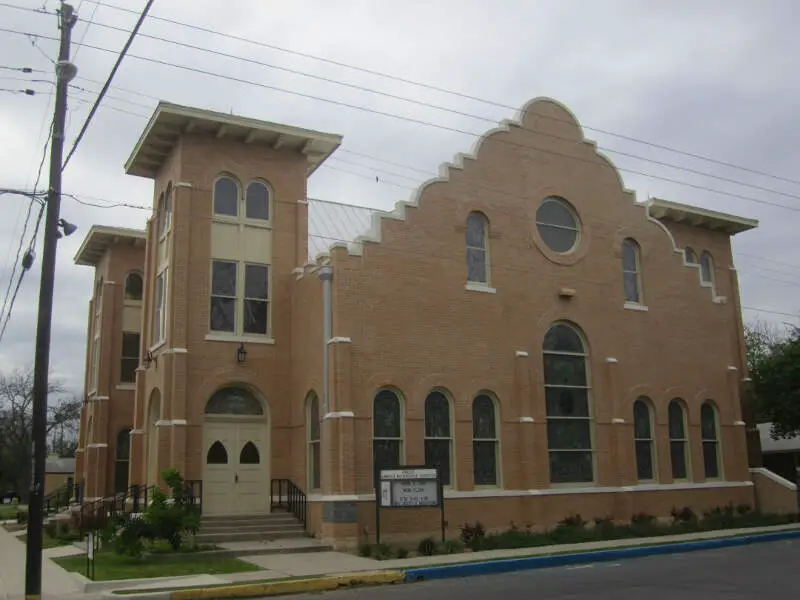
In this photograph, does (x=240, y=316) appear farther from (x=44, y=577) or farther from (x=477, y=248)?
(x=44, y=577)

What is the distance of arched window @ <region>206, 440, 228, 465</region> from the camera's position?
22.0 meters

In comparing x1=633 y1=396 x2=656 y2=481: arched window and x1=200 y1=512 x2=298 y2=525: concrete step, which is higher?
x1=633 y1=396 x2=656 y2=481: arched window

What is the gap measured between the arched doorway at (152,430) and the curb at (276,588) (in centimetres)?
962

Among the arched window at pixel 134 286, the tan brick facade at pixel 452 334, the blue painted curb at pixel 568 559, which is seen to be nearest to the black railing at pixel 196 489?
the tan brick facade at pixel 452 334

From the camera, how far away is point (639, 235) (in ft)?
84.7

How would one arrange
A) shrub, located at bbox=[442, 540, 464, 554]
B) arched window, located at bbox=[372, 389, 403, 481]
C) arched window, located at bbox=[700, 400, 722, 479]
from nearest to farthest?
shrub, located at bbox=[442, 540, 464, 554], arched window, located at bbox=[372, 389, 403, 481], arched window, located at bbox=[700, 400, 722, 479]

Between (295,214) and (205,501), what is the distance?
807 cm

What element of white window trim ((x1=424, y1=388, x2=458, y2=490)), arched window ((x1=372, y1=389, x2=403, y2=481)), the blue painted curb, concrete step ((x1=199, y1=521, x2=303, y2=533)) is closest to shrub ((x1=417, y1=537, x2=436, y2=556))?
the blue painted curb

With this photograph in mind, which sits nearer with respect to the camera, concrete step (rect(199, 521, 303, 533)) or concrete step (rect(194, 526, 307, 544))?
concrete step (rect(194, 526, 307, 544))

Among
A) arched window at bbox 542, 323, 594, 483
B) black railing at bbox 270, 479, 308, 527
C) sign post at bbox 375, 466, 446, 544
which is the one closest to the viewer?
sign post at bbox 375, 466, 446, 544

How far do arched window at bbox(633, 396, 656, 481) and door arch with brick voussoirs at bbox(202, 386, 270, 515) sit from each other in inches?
407

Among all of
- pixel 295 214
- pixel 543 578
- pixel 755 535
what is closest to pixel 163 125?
pixel 295 214

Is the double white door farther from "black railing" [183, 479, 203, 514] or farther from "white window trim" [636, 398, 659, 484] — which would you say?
"white window trim" [636, 398, 659, 484]

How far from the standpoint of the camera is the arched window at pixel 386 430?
67.2 ft
